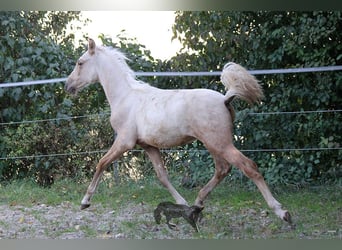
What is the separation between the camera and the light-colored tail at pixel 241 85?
3611 millimetres

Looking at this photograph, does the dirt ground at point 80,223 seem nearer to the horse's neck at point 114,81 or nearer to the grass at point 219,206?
the grass at point 219,206

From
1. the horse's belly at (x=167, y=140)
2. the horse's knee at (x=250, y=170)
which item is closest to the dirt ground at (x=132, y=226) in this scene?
the horse's knee at (x=250, y=170)

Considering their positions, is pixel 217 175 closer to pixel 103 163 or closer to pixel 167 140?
pixel 167 140

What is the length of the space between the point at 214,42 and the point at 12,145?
5.39ft

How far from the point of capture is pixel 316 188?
441 cm

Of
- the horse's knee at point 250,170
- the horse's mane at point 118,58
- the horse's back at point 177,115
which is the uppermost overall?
the horse's mane at point 118,58

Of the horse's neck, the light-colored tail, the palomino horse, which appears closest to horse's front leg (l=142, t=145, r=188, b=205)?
the palomino horse

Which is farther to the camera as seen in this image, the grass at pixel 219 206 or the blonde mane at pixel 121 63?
the blonde mane at pixel 121 63

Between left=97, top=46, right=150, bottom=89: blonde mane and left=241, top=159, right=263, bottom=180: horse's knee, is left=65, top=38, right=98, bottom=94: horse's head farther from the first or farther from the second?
left=241, top=159, right=263, bottom=180: horse's knee

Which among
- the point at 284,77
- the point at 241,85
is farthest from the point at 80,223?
the point at 284,77

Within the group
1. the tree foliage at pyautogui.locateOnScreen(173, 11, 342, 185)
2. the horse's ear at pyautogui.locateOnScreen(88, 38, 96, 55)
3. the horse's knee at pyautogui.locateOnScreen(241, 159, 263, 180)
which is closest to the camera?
the horse's knee at pyautogui.locateOnScreen(241, 159, 263, 180)

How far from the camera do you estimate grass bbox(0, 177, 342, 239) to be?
3.64 m

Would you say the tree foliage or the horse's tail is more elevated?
the tree foliage

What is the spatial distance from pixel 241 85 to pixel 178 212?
2.70 ft
